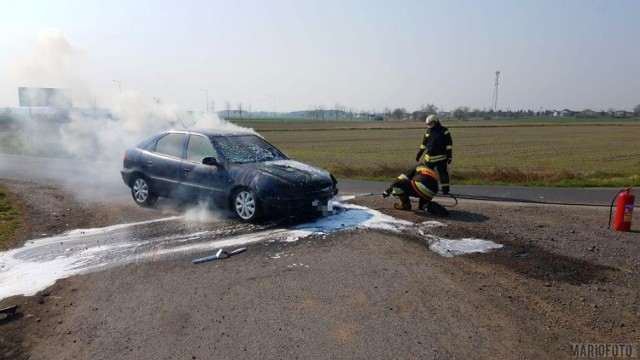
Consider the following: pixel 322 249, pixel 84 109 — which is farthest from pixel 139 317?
pixel 84 109

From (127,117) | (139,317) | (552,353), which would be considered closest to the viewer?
(552,353)

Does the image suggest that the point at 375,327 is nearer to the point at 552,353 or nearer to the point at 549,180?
the point at 552,353

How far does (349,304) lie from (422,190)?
419cm

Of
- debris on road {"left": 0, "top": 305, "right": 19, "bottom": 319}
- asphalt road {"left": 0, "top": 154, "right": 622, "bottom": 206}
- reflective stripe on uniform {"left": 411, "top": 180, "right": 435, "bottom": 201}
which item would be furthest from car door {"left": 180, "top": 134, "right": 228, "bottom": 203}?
debris on road {"left": 0, "top": 305, "right": 19, "bottom": 319}

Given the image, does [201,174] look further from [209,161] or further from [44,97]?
[44,97]

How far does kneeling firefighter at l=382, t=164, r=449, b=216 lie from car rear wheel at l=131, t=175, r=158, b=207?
186 inches

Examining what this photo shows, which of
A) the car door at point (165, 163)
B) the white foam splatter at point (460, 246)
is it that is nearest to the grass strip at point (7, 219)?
the car door at point (165, 163)

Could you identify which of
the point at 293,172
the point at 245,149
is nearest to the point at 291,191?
the point at 293,172

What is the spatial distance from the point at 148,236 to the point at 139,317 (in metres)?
3.06

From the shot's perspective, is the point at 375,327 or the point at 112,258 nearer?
the point at 375,327

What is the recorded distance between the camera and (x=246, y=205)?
780cm

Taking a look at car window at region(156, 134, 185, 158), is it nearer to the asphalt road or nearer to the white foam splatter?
the asphalt road

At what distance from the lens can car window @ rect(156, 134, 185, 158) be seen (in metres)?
9.07

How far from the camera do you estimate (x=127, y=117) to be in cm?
1711
